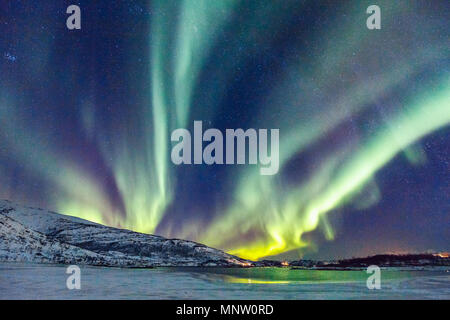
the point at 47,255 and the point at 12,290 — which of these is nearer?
the point at 12,290
